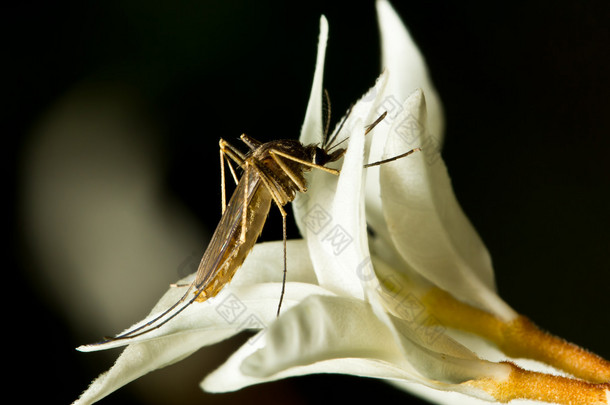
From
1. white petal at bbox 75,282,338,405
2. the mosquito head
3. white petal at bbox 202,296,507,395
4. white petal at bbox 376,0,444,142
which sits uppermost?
white petal at bbox 376,0,444,142

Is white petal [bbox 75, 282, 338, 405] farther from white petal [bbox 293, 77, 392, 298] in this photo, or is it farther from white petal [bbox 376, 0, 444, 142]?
white petal [bbox 376, 0, 444, 142]

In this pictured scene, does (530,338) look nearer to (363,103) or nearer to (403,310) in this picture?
(403,310)

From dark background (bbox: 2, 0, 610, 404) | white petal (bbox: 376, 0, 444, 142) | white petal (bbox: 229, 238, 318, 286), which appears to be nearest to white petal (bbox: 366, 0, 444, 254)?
white petal (bbox: 376, 0, 444, 142)

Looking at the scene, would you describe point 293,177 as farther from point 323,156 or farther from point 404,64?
point 404,64

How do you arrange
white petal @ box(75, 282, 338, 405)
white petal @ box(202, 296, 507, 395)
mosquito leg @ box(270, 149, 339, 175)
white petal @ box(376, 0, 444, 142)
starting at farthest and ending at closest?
1. white petal @ box(376, 0, 444, 142)
2. mosquito leg @ box(270, 149, 339, 175)
3. white petal @ box(75, 282, 338, 405)
4. white petal @ box(202, 296, 507, 395)

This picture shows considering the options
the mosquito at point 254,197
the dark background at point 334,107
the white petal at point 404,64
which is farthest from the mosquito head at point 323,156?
the dark background at point 334,107

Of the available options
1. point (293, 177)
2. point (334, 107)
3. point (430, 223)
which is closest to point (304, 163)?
point (293, 177)

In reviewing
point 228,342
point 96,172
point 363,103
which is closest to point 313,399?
point 228,342

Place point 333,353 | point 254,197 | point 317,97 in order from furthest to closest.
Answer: point 254,197
point 317,97
point 333,353
